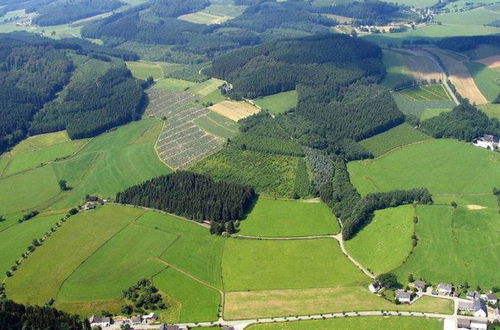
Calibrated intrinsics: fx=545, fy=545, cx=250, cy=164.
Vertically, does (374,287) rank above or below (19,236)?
above

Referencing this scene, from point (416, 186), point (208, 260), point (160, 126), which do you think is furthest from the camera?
point (160, 126)

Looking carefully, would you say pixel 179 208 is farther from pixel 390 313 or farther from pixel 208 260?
pixel 390 313

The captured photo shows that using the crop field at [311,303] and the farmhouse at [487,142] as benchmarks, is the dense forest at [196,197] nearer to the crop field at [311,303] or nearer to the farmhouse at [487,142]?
the crop field at [311,303]

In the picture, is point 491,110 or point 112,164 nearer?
point 112,164

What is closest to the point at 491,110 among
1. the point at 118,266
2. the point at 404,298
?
the point at 404,298

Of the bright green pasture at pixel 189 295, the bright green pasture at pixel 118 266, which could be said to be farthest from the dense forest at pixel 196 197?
the bright green pasture at pixel 189 295

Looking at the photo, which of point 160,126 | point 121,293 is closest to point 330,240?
point 121,293

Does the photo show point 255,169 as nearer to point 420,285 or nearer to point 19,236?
point 420,285
